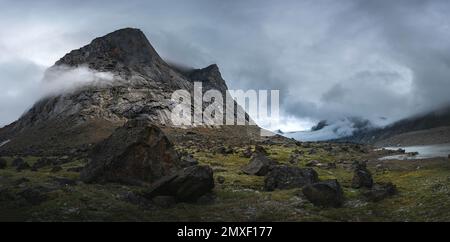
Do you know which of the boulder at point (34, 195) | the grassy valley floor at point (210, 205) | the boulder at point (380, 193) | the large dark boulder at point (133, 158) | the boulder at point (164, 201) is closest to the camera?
the grassy valley floor at point (210, 205)

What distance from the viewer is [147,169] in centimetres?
6316

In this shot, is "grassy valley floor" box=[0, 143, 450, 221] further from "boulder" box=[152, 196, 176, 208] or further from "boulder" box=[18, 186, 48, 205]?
"boulder" box=[152, 196, 176, 208]

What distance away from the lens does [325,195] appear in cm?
5259

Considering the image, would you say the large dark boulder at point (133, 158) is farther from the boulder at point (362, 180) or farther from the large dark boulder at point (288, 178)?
the boulder at point (362, 180)

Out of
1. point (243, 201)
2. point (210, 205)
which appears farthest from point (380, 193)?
point (210, 205)

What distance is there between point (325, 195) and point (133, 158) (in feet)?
85.9

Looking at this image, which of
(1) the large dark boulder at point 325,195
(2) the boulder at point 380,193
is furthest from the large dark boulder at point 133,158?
(2) the boulder at point 380,193

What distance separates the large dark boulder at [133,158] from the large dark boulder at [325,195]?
21.1 metres

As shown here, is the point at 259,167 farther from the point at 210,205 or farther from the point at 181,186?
the point at 181,186

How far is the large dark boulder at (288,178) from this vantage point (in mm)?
62906

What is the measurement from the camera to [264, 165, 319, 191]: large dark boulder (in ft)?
206
